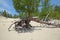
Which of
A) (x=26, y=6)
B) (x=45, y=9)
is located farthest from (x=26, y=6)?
(x=45, y=9)

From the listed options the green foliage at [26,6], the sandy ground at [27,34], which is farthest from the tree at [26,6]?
the sandy ground at [27,34]

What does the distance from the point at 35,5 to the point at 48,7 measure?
0.11 meters

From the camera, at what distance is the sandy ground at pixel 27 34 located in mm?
1317

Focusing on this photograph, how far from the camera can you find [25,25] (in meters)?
1.38

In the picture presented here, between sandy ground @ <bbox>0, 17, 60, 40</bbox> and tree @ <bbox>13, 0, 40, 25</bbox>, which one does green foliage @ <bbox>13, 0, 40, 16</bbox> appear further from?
sandy ground @ <bbox>0, 17, 60, 40</bbox>

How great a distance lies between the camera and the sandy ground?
4.32 feet

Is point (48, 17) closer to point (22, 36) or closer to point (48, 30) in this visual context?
point (48, 30)

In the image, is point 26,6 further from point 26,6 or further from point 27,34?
point 27,34

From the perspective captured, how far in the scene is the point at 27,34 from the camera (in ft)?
4.38

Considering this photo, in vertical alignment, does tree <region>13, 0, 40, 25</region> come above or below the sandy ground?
above

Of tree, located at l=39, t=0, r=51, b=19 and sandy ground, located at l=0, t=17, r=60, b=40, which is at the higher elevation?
tree, located at l=39, t=0, r=51, b=19

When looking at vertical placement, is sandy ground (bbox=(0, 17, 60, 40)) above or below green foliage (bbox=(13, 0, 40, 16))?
below

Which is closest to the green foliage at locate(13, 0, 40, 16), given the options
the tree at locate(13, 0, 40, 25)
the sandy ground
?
the tree at locate(13, 0, 40, 25)

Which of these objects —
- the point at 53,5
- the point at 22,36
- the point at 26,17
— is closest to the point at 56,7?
the point at 53,5
